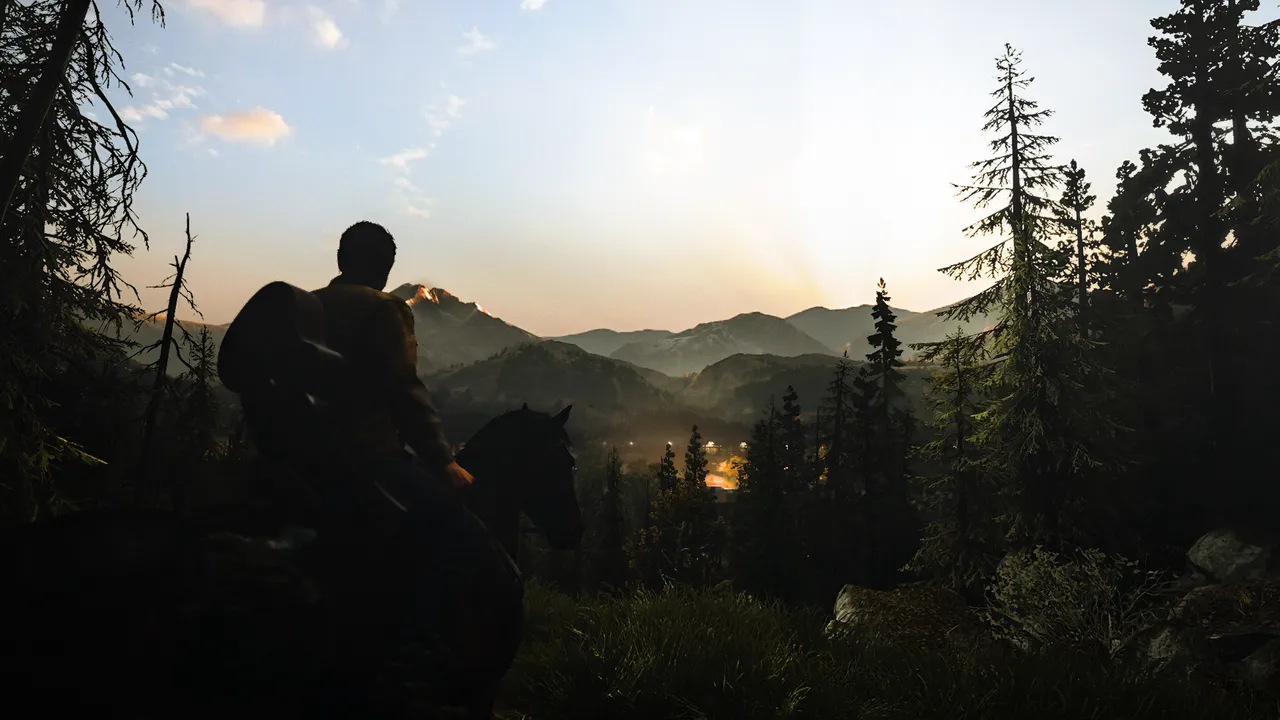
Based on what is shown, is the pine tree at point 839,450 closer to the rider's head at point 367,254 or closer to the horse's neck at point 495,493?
the horse's neck at point 495,493

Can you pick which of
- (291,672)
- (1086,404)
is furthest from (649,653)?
(1086,404)

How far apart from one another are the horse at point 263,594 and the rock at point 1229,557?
26.4 metres

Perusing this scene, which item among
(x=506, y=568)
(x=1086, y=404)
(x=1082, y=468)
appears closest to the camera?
(x=506, y=568)

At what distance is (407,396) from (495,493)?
4.15 ft

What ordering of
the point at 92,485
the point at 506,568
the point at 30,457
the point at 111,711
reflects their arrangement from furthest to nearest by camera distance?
the point at 92,485 < the point at 30,457 < the point at 506,568 < the point at 111,711

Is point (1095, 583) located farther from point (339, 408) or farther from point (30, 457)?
point (30, 457)

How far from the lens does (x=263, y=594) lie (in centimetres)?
285

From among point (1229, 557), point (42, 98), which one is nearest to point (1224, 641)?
point (1229, 557)

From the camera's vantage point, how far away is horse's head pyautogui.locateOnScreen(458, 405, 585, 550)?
4.55 metres

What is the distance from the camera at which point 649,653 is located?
562cm

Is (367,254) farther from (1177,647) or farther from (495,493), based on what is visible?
(1177,647)

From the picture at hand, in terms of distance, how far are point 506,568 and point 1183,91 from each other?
28.7 m

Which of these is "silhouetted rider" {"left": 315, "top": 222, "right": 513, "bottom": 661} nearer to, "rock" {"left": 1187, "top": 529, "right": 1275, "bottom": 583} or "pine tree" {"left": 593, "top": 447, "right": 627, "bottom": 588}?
"rock" {"left": 1187, "top": 529, "right": 1275, "bottom": 583}

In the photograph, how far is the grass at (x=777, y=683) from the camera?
5.23 meters
